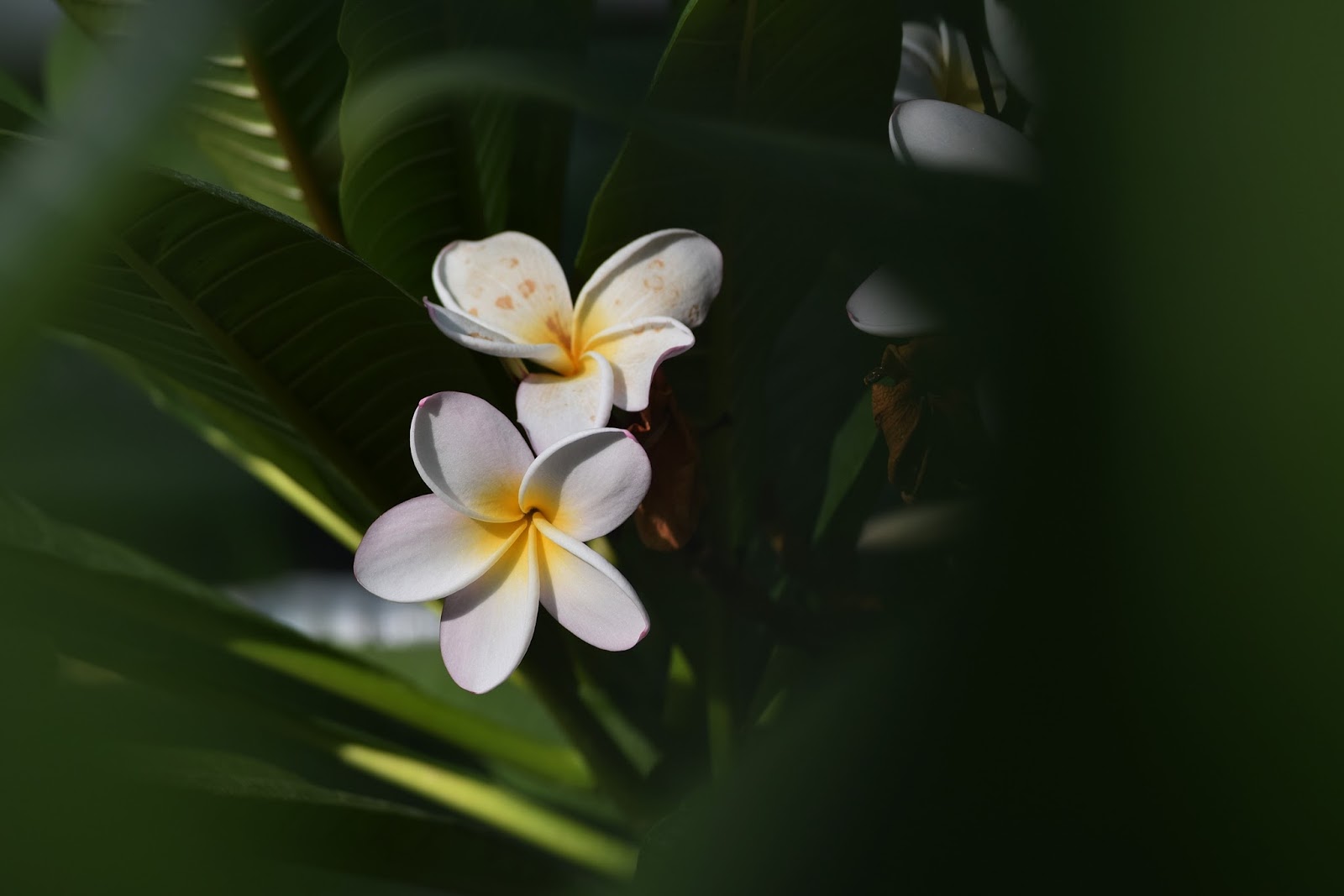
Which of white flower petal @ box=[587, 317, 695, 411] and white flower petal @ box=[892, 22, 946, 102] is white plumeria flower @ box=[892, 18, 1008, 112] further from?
white flower petal @ box=[587, 317, 695, 411]

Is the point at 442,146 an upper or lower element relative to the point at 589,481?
upper

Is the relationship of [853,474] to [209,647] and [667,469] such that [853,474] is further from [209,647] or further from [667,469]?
[209,647]

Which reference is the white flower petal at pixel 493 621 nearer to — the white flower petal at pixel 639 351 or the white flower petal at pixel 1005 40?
the white flower petal at pixel 639 351

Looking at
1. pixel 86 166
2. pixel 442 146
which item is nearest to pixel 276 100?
pixel 442 146

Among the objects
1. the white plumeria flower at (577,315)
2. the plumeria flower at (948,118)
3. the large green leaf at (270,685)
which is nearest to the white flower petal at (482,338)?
the white plumeria flower at (577,315)

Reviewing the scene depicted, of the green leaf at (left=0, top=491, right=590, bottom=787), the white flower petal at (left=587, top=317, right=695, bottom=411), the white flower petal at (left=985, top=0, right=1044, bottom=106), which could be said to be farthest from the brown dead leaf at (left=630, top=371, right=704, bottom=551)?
the green leaf at (left=0, top=491, right=590, bottom=787)

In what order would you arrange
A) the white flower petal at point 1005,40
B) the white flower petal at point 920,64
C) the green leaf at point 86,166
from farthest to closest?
the white flower petal at point 920,64 → the white flower petal at point 1005,40 → the green leaf at point 86,166

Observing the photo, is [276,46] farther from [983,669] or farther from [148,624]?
[983,669]
